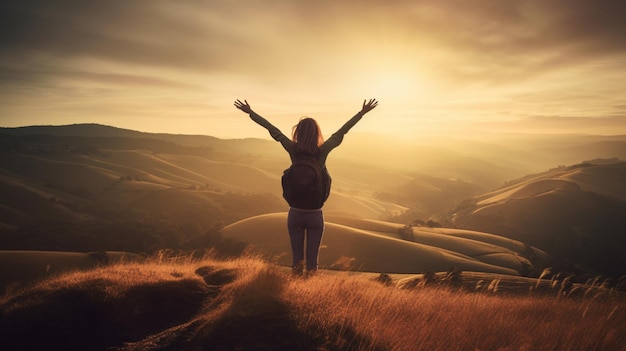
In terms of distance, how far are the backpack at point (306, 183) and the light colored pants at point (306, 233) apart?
0.17 m

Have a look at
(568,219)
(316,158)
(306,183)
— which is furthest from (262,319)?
(568,219)

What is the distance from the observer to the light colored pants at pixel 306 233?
21.7 feet

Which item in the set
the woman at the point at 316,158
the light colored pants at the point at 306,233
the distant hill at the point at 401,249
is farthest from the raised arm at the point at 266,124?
the distant hill at the point at 401,249

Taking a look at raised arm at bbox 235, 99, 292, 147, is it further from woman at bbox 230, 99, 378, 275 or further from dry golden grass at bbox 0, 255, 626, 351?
dry golden grass at bbox 0, 255, 626, 351

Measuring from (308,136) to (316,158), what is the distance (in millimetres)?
405

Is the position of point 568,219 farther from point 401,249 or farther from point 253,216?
point 253,216

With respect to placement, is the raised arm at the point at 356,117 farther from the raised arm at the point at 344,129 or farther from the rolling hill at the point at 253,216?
the rolling hill at the point at 253,216

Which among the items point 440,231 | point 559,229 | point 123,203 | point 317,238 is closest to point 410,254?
point 440,231

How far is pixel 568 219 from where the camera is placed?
113 metres

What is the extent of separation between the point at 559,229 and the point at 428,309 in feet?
410

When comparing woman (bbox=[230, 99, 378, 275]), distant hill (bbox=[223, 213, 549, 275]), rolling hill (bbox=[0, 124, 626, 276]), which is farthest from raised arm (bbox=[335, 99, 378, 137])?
distant hill (bbox=[223, 213, 549, 275])

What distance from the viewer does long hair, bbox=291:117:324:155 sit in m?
6.49

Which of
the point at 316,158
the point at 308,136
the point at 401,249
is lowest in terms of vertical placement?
the point at 401,249

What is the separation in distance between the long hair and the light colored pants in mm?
1070
